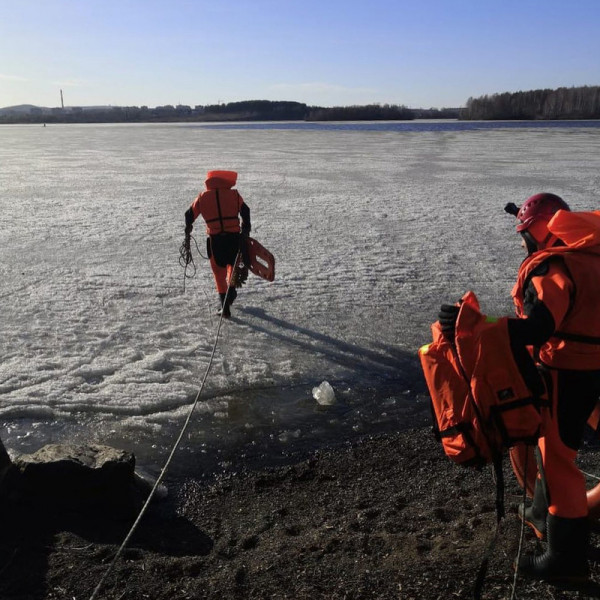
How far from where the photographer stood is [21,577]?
295 cm

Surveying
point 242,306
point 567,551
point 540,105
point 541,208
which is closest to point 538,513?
point 567,551

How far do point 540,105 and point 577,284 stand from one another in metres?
77.6

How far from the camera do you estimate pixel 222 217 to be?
6836 millimetres

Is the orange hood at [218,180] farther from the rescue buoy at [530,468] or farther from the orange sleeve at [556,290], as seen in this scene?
the orange sleeve at [556,290]

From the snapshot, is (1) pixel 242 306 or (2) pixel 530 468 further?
(1) pixel 242 306

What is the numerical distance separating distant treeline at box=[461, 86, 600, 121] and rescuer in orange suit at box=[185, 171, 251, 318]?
66.7 m

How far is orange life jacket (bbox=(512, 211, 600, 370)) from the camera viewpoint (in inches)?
102

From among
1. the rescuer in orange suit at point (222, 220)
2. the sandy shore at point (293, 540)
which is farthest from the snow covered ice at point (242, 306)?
the sandy shore at point (293, 540)

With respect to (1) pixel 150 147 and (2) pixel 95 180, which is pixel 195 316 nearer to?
(2) pixel 95 180

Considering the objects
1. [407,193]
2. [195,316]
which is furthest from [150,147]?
[195,316]

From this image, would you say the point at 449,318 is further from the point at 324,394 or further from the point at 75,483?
the point at 324,394

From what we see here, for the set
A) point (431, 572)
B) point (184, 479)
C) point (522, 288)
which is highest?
point (522, 288)

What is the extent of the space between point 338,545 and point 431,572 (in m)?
0.48

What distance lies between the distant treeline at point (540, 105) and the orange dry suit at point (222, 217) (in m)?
66.7
